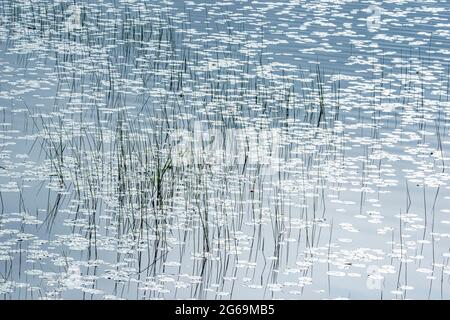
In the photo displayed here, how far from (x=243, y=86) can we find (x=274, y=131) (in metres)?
2.09

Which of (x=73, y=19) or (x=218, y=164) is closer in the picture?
(x=218, y=164)

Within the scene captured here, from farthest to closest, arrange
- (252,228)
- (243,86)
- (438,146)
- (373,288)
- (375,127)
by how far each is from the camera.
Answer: (243,86)
(375,127)
(438,146)
(252,228)
(373,288)

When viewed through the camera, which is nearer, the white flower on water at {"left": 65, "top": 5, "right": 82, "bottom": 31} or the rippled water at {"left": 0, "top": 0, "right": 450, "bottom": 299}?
the rippled water at {"left": 0, "top": 0, "right": 450, "bottom": 299}

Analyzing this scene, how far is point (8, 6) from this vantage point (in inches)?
720

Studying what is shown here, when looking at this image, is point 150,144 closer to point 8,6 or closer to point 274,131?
point 274,131

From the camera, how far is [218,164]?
971cm

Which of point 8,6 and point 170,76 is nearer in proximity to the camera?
point 170,76

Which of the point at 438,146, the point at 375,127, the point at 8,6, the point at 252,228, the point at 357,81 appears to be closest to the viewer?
the point at 252,228

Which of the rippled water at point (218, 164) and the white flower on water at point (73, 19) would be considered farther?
the white flower on water at point (73, 19)

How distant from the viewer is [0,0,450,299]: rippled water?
7449 millimetres

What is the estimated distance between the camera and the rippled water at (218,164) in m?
7.45

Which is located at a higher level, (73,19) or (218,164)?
(218,164)
